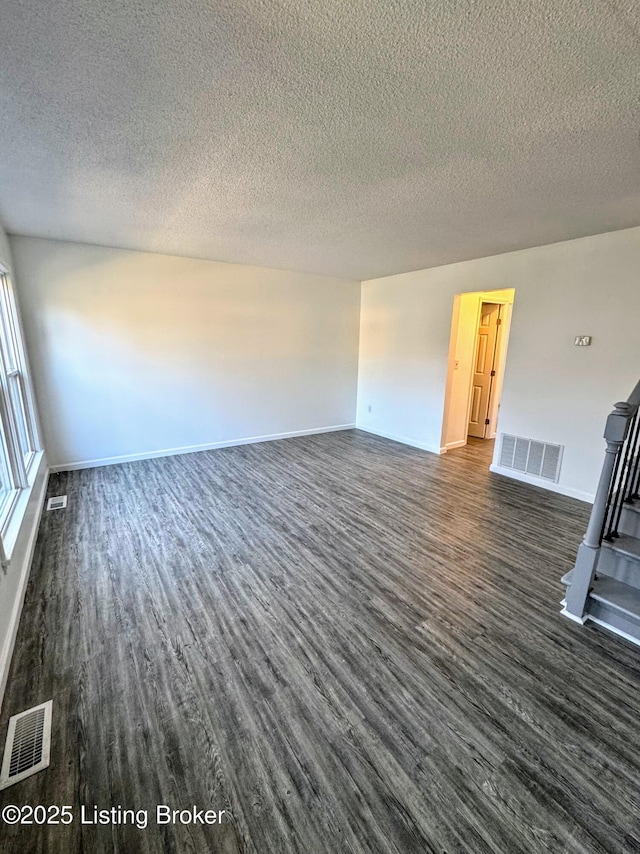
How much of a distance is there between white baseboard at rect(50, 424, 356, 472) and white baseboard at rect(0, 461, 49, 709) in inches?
30.8

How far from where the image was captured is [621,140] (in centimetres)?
179

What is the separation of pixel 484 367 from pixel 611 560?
4365 millimetres

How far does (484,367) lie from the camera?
611 centimetres

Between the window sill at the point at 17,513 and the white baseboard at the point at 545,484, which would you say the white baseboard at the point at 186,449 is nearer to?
the window sill at the point at 17,513

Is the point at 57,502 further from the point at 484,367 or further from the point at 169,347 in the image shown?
the point at 484,367

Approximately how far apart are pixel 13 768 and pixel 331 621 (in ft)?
4.77

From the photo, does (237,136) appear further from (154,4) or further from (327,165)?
(154,4)

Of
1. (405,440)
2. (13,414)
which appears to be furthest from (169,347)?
(405,440)

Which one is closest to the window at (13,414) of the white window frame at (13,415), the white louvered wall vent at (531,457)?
the white window frame at (13,415)

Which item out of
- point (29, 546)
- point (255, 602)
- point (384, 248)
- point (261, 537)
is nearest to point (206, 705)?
point (255, 602)

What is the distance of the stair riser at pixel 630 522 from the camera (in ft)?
7.79

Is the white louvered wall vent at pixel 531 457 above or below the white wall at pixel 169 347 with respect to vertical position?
below

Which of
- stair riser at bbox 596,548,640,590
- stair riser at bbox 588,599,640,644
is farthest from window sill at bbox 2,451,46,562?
stair riser at bbox 596,548,640,590

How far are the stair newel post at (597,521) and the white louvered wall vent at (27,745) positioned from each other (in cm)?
271
